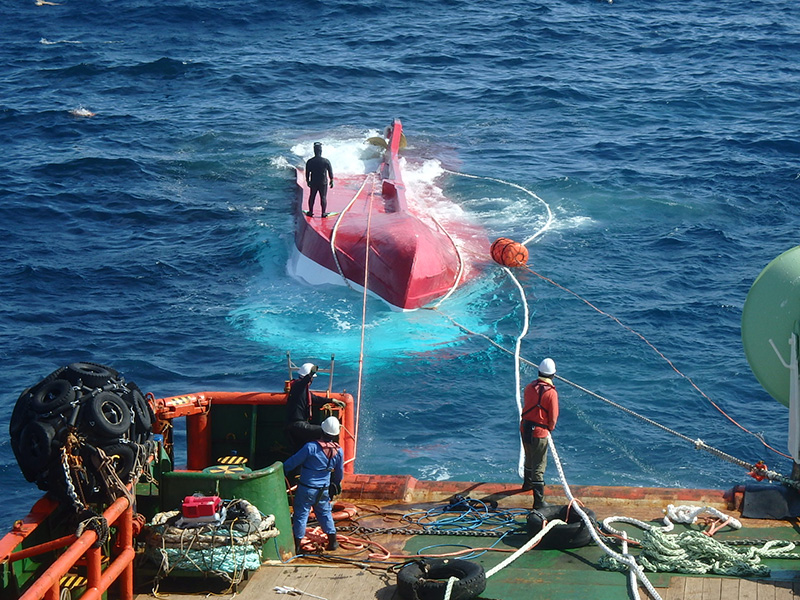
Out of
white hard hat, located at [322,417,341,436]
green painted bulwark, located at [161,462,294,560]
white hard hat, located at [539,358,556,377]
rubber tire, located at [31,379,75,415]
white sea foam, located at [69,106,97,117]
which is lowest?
green painted bulwark, located at [161,462,294,560]

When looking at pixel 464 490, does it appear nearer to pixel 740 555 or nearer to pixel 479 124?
pixel 740 555

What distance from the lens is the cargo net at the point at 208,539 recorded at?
8750 mm

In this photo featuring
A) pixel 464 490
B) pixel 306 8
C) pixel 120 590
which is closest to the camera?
pixel 120 590

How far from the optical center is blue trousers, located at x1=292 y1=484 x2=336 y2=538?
967 cm

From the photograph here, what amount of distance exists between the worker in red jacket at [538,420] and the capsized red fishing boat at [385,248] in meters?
9.09

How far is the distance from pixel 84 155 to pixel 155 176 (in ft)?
9.84

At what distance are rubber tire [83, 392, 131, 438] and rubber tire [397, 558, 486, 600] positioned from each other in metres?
2.76

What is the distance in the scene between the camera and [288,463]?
9773 millimetres

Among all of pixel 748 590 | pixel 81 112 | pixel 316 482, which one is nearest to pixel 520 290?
pixel 316 482

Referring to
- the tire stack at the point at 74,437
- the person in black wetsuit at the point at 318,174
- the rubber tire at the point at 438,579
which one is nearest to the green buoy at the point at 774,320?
the rubber tire at the point at 438,579

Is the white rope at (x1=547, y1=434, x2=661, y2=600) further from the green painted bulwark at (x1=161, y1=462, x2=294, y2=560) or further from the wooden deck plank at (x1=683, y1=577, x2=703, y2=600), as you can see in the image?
the green painted bulwark at (x1=161, y1=462, x2=294, y2=560)

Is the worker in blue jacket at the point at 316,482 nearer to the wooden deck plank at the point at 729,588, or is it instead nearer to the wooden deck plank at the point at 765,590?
the wooden deck plank at the point at 729,588

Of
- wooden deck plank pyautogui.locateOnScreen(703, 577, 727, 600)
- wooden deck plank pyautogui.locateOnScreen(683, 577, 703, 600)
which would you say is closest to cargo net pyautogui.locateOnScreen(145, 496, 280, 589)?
wooden deck plank pyautogui.locateOnScreen(683, 577, 703, 600)

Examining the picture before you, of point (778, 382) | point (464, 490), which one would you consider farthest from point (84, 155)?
point (778, 382)
